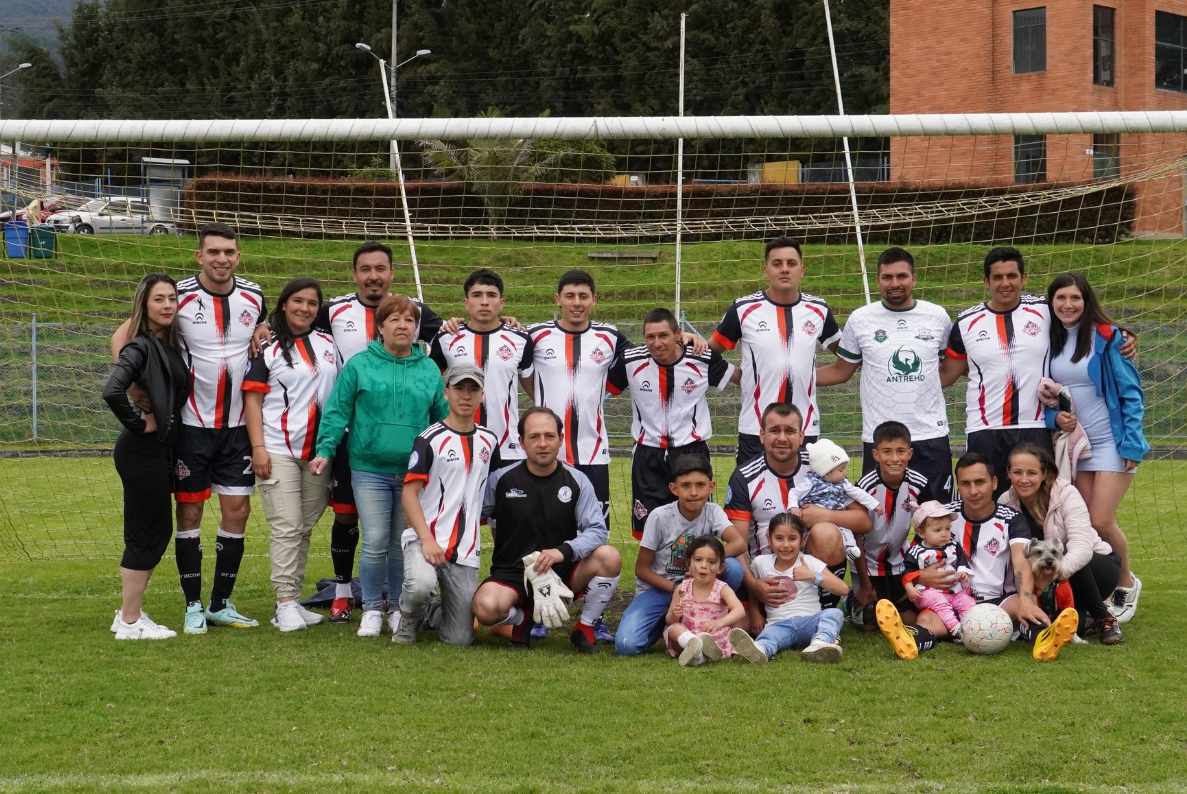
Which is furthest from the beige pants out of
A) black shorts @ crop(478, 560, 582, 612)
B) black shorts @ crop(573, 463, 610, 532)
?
black shorts @ crop(573, 463, 610, 532)

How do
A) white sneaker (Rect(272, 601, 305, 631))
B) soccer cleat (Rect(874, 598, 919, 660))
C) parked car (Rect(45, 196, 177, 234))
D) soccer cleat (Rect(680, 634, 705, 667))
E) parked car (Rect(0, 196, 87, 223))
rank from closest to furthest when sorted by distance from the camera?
soccer cleat (Rect(680, 634, 705, 667)) < soccer cleat (Rect(874, 598, 919, 660)) < white sneaker (Rect(272, 601, 305, 631)) < parked car (Rect(0, 196, 87, 223)) < parked car (Rect(45, 196, 177, 234))

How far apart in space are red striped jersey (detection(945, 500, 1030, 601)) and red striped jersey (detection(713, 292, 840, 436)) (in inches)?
37.8

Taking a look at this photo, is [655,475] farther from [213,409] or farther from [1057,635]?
→ [213,409]

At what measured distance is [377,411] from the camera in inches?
231

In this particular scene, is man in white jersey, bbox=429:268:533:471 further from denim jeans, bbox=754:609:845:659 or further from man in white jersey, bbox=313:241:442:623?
denim jeans, bbox=754:609:845:659

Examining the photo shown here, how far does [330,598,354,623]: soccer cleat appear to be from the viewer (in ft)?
21.0

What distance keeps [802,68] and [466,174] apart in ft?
104

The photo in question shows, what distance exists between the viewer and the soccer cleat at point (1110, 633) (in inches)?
224

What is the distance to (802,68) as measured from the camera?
133ft

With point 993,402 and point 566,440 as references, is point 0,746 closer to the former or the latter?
point 566,440

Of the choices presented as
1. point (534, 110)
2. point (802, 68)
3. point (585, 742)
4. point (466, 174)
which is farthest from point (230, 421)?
point (534, 110)

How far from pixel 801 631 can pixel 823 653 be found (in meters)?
0.26

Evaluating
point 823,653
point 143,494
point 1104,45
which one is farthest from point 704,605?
point 1104,45

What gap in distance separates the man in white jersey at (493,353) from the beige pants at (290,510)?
0.88 m
